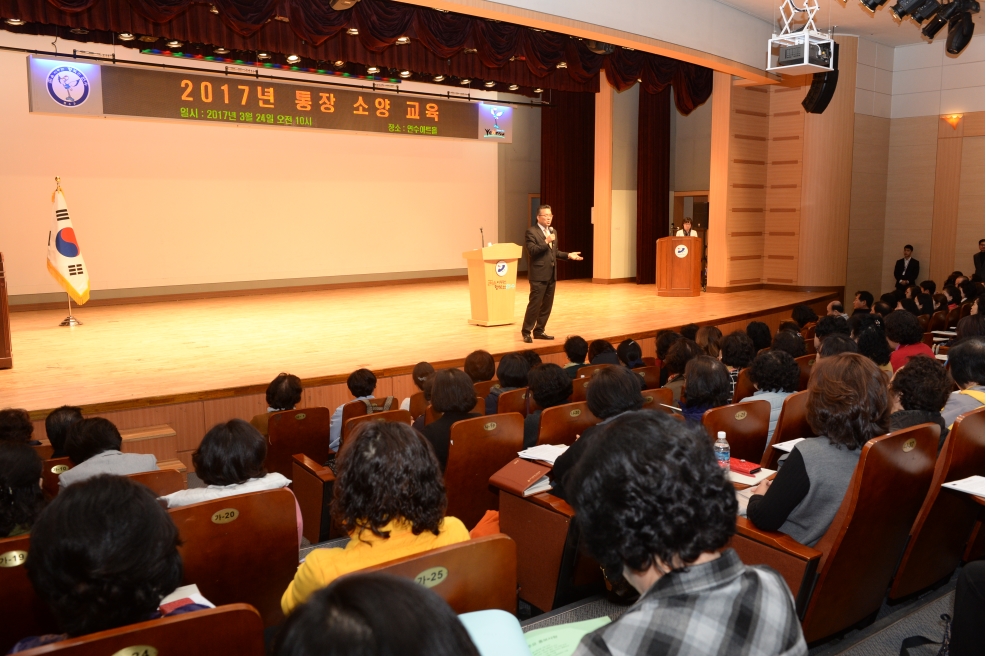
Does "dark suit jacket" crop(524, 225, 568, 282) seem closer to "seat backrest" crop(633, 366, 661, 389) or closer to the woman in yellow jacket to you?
"seat backrest" crop(633, 366, 661, 389)

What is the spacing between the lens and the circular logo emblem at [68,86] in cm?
800

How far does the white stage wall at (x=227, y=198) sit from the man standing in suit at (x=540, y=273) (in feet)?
16.8

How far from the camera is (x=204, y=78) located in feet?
28.1

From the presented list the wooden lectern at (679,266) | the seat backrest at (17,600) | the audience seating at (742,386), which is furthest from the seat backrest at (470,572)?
the wooden lectern at (679,266)

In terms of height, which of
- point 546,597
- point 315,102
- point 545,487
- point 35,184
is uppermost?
point 315,102

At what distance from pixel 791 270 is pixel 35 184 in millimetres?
10155

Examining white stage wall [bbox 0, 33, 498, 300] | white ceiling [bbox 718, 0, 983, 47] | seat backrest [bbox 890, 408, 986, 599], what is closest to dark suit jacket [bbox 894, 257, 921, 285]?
white ceiling [bbox 718, 0, 983, 47]

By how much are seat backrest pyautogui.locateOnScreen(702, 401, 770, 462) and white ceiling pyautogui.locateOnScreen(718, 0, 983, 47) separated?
20.9 feet

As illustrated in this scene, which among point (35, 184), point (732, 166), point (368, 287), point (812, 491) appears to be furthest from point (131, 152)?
point (812, 491)

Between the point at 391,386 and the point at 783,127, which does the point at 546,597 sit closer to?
the point at 391,386

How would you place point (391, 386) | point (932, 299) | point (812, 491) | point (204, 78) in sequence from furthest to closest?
point (204, 78), point (932, 299), point (391, 386), point (812, 491)

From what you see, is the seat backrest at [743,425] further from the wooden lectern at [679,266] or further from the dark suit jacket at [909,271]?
the dark suit jacket at [909,271]

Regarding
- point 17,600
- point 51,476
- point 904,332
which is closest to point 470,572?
point 17,600

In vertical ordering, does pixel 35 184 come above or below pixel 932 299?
above
